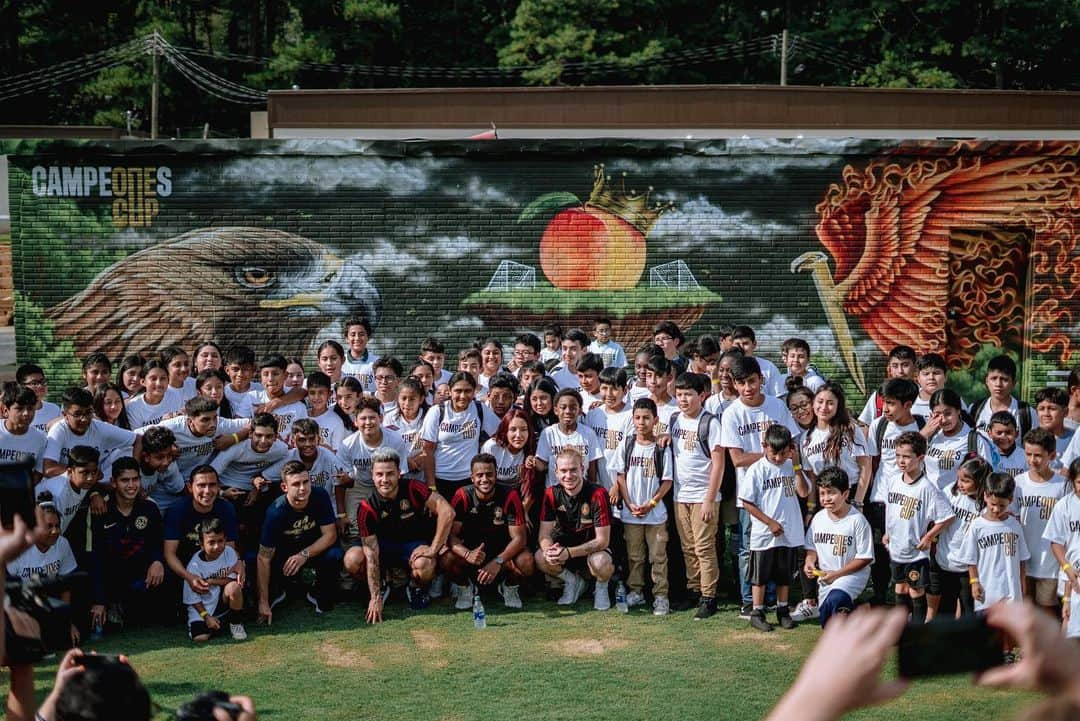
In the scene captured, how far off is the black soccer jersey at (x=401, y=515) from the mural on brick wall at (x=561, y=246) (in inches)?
204

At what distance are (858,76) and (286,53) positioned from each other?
16990mm

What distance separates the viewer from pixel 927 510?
7504 mm

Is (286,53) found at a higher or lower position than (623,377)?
higher

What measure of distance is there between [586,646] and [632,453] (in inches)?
57.6

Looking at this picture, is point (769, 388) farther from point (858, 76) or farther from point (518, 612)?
point (858, 76)

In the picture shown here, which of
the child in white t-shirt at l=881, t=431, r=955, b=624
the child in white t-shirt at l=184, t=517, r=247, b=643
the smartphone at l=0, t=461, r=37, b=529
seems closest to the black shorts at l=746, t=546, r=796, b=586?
the child in white t-shirt at l=881, t=431, r=955, b=624

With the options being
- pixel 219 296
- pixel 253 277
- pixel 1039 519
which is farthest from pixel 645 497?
pixel 219 296

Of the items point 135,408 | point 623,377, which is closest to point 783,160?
point 623,377

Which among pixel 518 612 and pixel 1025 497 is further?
pixel 518 612

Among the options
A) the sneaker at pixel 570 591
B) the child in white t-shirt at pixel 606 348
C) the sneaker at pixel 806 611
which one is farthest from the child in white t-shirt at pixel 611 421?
the child in white t-shirt at pixel 606 348

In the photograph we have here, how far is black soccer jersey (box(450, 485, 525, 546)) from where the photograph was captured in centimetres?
834

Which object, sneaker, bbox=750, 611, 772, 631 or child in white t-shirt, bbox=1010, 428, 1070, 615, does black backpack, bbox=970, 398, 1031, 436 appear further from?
sneaker, bbox=750, 611, 772, 631

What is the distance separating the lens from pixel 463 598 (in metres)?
8.26

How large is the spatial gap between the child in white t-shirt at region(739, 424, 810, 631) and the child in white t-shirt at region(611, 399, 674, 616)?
0.64 metres
